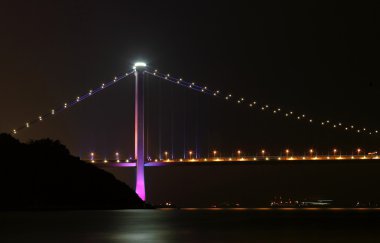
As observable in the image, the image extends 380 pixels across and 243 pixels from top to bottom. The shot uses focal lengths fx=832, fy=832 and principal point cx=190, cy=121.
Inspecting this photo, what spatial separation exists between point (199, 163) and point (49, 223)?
2075 centimetres

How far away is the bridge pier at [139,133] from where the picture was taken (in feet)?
180

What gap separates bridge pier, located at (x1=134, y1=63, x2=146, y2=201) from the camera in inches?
2157

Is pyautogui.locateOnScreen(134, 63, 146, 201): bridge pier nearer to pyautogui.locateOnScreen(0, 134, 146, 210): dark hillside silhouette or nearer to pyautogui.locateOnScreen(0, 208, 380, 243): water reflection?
pyautogui.locateOnScreen(0, 134, 146, 210): dark hillside silhouette

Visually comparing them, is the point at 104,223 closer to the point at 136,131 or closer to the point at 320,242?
the point at 320,242

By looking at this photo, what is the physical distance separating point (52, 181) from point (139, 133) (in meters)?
7.28

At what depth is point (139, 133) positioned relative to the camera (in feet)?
189

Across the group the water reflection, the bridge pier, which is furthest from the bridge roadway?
the water reflection

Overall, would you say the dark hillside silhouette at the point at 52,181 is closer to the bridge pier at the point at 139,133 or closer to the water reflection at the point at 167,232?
the bridge pier at the point at 139,133

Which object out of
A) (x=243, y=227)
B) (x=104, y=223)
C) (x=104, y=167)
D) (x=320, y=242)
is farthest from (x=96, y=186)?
(x=320, y=242)

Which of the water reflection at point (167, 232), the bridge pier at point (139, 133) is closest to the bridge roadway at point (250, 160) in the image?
the bridge pier at point (139, 133)

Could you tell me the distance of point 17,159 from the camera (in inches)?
2206

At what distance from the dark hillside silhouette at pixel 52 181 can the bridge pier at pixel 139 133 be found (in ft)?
9.33

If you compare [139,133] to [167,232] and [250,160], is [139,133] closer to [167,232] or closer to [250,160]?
[250,160]

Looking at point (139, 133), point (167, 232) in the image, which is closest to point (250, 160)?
point (139, 133)
